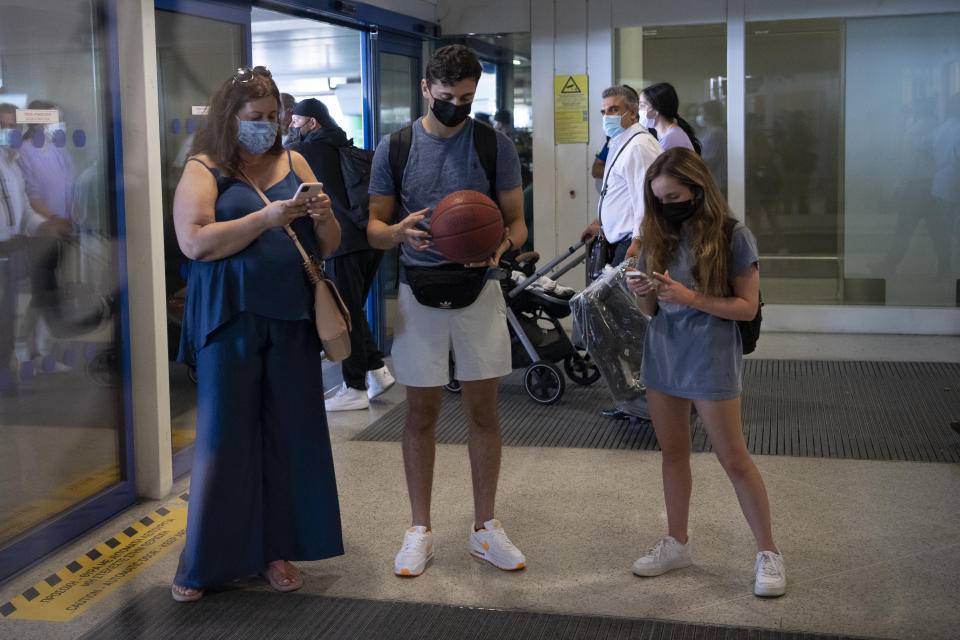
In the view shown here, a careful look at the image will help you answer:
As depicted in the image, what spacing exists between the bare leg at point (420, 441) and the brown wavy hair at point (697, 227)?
0.85m

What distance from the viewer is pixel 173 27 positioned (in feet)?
14.9

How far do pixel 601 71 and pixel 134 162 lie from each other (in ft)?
15.8

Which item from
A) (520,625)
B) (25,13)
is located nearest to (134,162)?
(25,13)

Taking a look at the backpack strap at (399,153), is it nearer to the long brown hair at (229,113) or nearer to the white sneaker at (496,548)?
the long brown hair at (229,113)

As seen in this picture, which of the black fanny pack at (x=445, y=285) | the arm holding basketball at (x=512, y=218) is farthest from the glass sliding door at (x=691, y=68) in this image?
the black fanny pack at (x=445, y=285)

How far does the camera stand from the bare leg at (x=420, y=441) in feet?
11.1

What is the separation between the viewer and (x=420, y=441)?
3406 mm

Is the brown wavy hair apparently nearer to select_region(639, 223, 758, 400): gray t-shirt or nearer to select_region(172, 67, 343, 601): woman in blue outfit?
select_region(639, 223, 758, 400): gray t-shirt

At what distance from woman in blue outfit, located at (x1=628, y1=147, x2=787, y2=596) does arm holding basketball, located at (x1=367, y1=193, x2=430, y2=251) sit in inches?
25.9

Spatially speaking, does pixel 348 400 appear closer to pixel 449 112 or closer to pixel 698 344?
pixel 449 112

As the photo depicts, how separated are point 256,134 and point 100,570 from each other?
161 centimetres

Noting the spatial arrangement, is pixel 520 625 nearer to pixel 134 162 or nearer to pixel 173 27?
pixel 134 162

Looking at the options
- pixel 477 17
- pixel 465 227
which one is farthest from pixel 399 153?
pixel 477 17

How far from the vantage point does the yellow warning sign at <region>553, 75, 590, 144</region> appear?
317 inches
